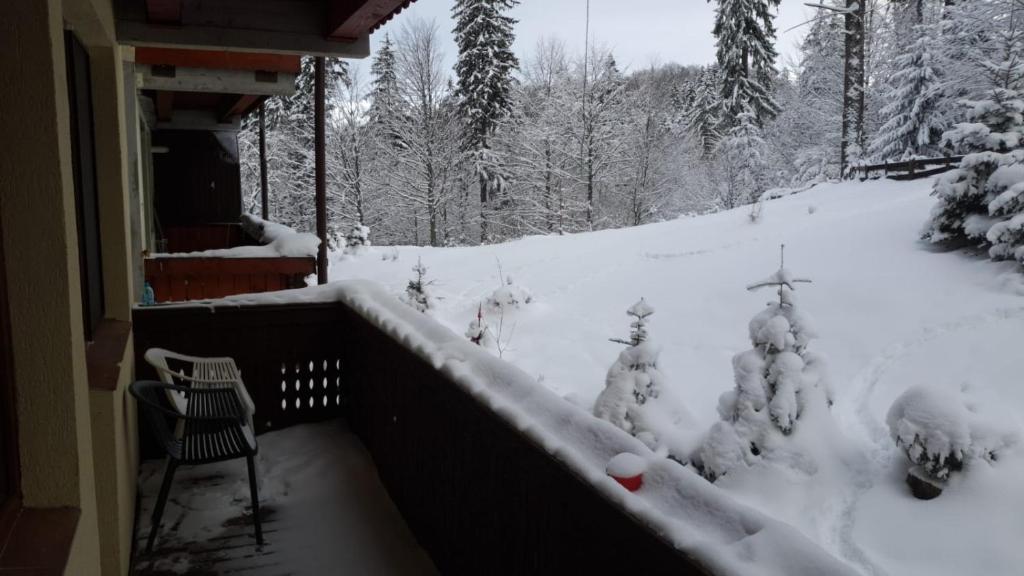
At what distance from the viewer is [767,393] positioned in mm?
5574

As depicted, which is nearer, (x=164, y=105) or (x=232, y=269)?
(x=232, y=269)

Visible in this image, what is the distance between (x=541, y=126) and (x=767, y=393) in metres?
23.0

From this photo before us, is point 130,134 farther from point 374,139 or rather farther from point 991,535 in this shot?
point 374,139

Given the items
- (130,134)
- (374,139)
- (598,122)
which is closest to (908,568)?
(130,134)

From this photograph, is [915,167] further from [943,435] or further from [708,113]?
[943,435]

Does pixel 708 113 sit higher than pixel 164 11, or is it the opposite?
pixel 708 113

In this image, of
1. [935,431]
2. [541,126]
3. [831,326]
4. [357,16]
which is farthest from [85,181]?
[541,126]

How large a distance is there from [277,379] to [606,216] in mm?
26642

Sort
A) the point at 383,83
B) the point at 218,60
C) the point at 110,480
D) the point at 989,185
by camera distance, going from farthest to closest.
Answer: the point at 383,83 → the point at 989,185 → the point at 218,60 → the point at 110,480

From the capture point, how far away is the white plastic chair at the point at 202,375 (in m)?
3.39

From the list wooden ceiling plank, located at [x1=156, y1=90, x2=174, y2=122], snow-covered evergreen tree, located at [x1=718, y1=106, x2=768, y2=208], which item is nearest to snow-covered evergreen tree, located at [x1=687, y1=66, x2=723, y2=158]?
snow-covered evergreen tree, located at [x1=718, y1=106, x2=768, y2=208]

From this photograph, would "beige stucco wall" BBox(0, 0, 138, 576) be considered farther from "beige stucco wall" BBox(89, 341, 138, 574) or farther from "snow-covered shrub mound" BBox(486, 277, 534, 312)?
"snow-covered shrub mound" BBox(486, 277, 534, 312)

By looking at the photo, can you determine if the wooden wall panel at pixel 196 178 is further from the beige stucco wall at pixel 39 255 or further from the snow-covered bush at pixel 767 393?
the beige stucco wall at pixel 39 255

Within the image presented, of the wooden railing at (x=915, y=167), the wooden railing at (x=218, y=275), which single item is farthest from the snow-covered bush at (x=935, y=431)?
the wooden railing at (x=915, y=167)
